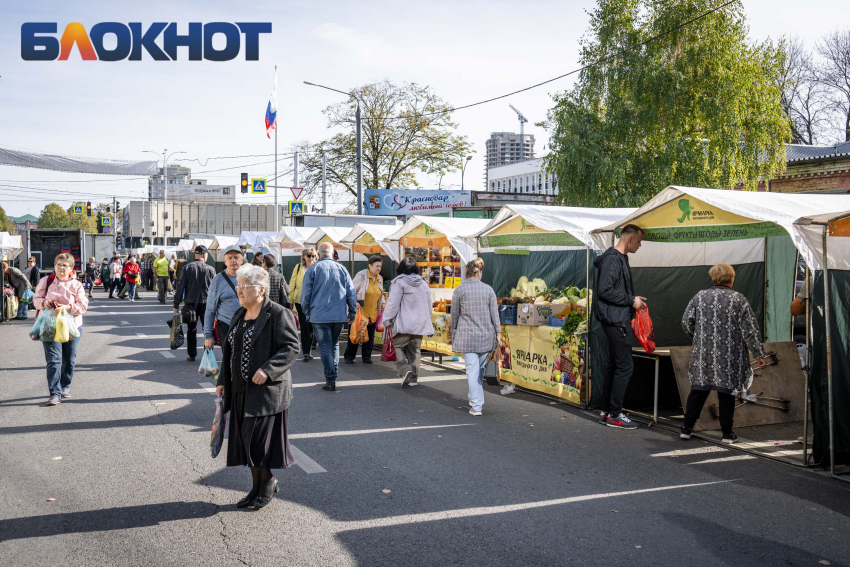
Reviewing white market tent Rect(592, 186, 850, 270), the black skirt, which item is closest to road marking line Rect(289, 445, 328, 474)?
the black skirt

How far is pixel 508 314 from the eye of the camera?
Answer: 33.0 ft

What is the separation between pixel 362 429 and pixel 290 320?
2805 mm

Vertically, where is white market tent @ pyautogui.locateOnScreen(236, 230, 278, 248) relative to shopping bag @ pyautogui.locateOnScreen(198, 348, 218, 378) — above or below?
above

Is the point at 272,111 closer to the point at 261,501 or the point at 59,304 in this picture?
the point at 59,304

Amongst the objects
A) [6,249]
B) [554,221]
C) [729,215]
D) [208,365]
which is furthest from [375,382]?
[6,249]

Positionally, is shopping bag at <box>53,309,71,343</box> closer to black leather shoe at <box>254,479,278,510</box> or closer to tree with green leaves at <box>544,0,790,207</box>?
black leather shoe at <box>254,479,278,510</box>

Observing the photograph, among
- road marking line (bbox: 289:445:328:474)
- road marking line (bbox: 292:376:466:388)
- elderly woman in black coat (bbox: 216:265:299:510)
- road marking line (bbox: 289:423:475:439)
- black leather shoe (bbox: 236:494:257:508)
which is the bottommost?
road marking line (bbox: 292:376:466:388)

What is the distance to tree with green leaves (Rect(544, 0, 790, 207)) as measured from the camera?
77.1 ft

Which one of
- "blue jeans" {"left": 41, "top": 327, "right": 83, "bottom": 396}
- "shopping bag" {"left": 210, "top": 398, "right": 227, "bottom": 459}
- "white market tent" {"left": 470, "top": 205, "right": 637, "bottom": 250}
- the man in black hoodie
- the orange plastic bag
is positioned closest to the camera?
"shopping bag" {"left": 210, "top": 398, "right": 227, "bottom": 459}

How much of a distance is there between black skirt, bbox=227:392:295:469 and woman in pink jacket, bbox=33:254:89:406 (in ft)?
15.1

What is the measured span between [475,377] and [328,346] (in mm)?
2501

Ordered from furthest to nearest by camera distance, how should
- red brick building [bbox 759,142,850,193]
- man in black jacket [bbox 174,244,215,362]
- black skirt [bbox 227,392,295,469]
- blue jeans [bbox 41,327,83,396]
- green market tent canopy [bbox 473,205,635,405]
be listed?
red brick building [bbox 759,142,850,193] < man in black jacket [bbox 174,244,215,362] < green market tent canopy [bbox 473,205,635,405] < blue jeans [bbox 41,327,83,396] < black skirt [bbox 227,392,295,469]

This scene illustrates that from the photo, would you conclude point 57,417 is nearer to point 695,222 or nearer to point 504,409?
point 504,409

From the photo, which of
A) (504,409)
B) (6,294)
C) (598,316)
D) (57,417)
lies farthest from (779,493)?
(6,294)
